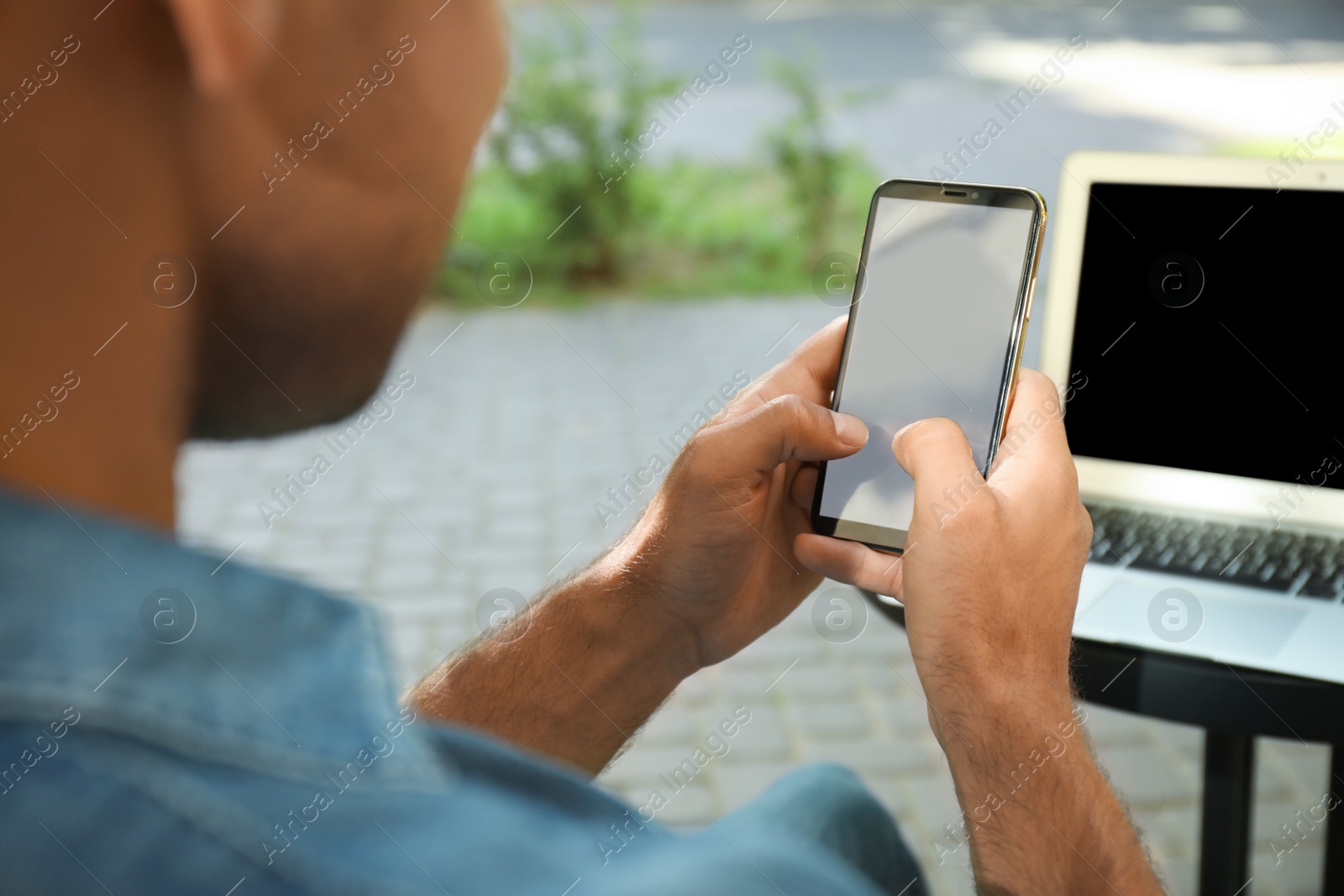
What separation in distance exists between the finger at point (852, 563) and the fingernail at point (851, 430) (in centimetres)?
13

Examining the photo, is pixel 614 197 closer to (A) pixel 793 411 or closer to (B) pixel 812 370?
(B) pixel 812 370

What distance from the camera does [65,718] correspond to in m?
0.44

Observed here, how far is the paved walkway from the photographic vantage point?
8.62 ft

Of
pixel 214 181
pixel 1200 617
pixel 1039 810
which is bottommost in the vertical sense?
pixel 1200 617

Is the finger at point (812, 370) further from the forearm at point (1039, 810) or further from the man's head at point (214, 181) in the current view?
the man's head at point (214, 181)

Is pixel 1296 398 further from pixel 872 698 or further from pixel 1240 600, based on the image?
pixel 872 698

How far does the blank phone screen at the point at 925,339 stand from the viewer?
1.37 meters

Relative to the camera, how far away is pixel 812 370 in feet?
4.84

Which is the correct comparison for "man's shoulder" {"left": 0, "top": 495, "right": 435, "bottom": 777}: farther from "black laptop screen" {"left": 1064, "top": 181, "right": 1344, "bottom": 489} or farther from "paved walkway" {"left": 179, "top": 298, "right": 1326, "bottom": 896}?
"black laptop screen" {"left": 1064, "top": 181, "right": 1344, "bottom": 489}

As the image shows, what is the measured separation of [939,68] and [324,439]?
22.0 feet

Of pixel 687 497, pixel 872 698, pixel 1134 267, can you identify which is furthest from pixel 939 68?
pixel 687 497

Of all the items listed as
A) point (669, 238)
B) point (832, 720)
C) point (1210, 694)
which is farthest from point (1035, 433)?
point (669, 238)

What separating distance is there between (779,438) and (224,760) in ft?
3.03

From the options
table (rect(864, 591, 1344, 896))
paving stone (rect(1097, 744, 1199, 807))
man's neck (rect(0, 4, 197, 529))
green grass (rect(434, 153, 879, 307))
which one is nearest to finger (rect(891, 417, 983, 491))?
table (rect(864, 591, 1344, 896))
